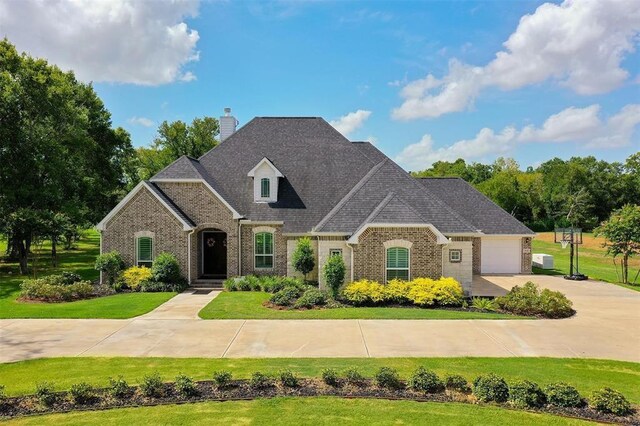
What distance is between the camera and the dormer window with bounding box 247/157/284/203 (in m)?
23.5

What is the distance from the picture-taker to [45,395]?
331 inches

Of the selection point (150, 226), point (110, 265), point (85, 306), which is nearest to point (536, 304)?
point (85, 306)

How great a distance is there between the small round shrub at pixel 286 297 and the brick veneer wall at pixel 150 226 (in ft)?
21.0

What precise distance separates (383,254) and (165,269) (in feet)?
34.4

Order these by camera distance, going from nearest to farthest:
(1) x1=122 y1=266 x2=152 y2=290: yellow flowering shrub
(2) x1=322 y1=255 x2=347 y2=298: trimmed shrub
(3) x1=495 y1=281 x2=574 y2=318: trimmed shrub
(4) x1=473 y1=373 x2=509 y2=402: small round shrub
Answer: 1. (4) x1=473 y1=373 x2=509 y2=402: small round shrub
2. (3) x1=495 y1=281 x2=574 y2=318: trimmed shrub
3. (2) x1=322 y1=255 x2=347 y2=298: trimmed shrub
4. (1) x1=122 y1=266 x2=152 y2=290: yellow flowering shrub

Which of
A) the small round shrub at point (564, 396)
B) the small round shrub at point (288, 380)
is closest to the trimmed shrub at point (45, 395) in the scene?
the small round shrub at point (288, 380)

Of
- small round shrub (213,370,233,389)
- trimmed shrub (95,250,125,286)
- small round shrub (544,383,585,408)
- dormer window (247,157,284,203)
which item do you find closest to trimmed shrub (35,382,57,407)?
small round shrub (213,370,233,389)

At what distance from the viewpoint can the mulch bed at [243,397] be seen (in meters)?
8.18

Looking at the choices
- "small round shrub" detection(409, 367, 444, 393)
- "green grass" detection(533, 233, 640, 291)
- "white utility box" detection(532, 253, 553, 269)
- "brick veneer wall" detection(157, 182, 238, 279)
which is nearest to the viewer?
"small round shrub" detection(409, 367, 444, 393)

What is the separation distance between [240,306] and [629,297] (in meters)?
17.9

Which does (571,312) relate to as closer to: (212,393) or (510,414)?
(510,414)

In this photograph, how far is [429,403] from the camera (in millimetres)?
8492

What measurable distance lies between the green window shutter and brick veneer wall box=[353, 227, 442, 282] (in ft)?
34.8

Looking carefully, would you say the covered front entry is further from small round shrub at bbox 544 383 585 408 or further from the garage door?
small round shrub at bbox 544 383 585 408
